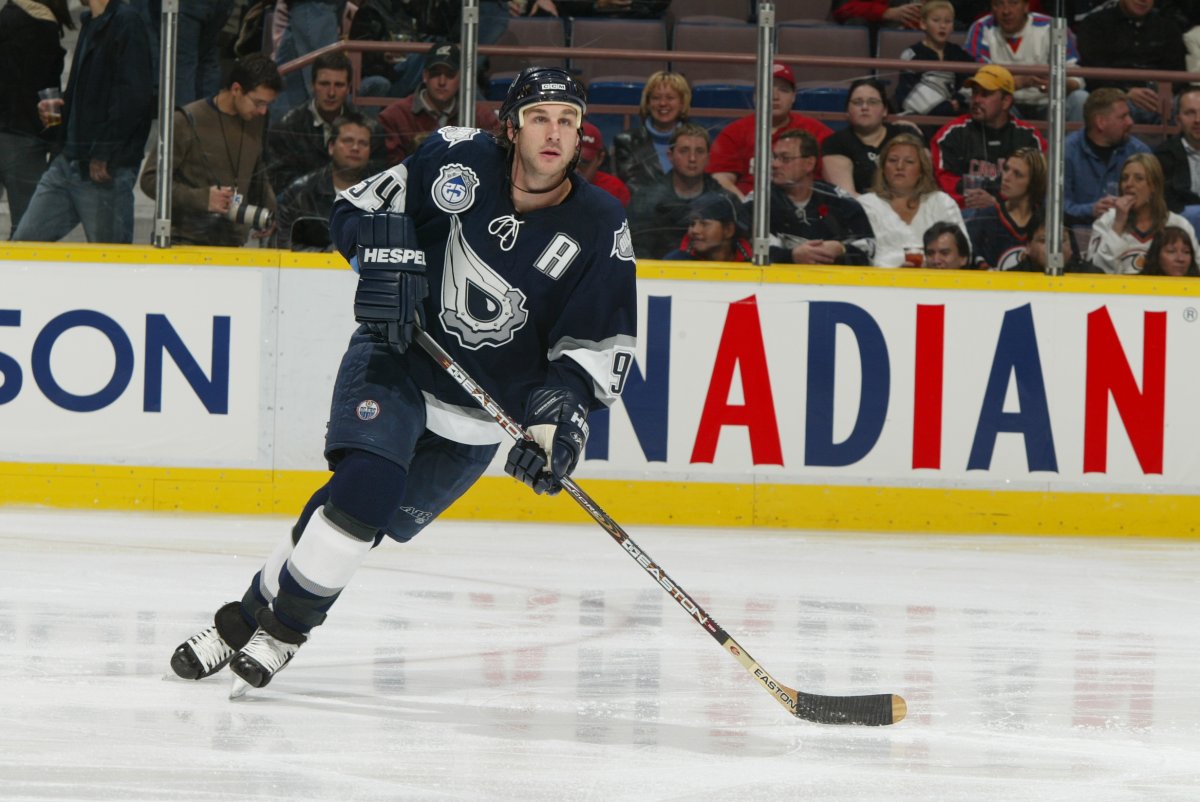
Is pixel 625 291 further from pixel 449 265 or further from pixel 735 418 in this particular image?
pixel 735 418

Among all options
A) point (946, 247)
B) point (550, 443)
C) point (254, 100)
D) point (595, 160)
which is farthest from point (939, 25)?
point (550, 443)

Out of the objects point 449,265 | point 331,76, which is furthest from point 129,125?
point 449,265

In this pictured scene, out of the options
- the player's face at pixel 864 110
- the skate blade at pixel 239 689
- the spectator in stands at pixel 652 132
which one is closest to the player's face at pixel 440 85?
the spectator in stands at pixel 652 132

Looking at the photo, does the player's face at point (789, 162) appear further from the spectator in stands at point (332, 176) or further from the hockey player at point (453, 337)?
the hockey player at point (453, 337)

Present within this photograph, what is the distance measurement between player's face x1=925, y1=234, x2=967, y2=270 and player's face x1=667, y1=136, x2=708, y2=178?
0.83 metres

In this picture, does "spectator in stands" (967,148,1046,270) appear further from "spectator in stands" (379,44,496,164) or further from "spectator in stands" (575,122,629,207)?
"spectator in stands" (379,44,496,164)

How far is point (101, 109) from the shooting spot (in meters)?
5.78

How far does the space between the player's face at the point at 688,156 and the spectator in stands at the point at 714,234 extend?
11 cm

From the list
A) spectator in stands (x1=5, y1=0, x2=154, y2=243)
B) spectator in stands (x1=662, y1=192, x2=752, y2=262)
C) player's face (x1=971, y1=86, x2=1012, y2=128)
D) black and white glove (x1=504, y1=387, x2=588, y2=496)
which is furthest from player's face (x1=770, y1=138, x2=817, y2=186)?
black and white glove (x1=504, y1=387, x2=588, y2=496)

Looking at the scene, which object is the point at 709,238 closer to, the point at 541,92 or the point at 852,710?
the point at 541,92

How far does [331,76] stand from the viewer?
5754 millimetres

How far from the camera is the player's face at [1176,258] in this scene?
5.96m

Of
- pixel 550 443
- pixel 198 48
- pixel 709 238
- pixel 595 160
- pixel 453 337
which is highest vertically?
pixel 198 48

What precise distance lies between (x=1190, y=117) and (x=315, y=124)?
2.93 m
